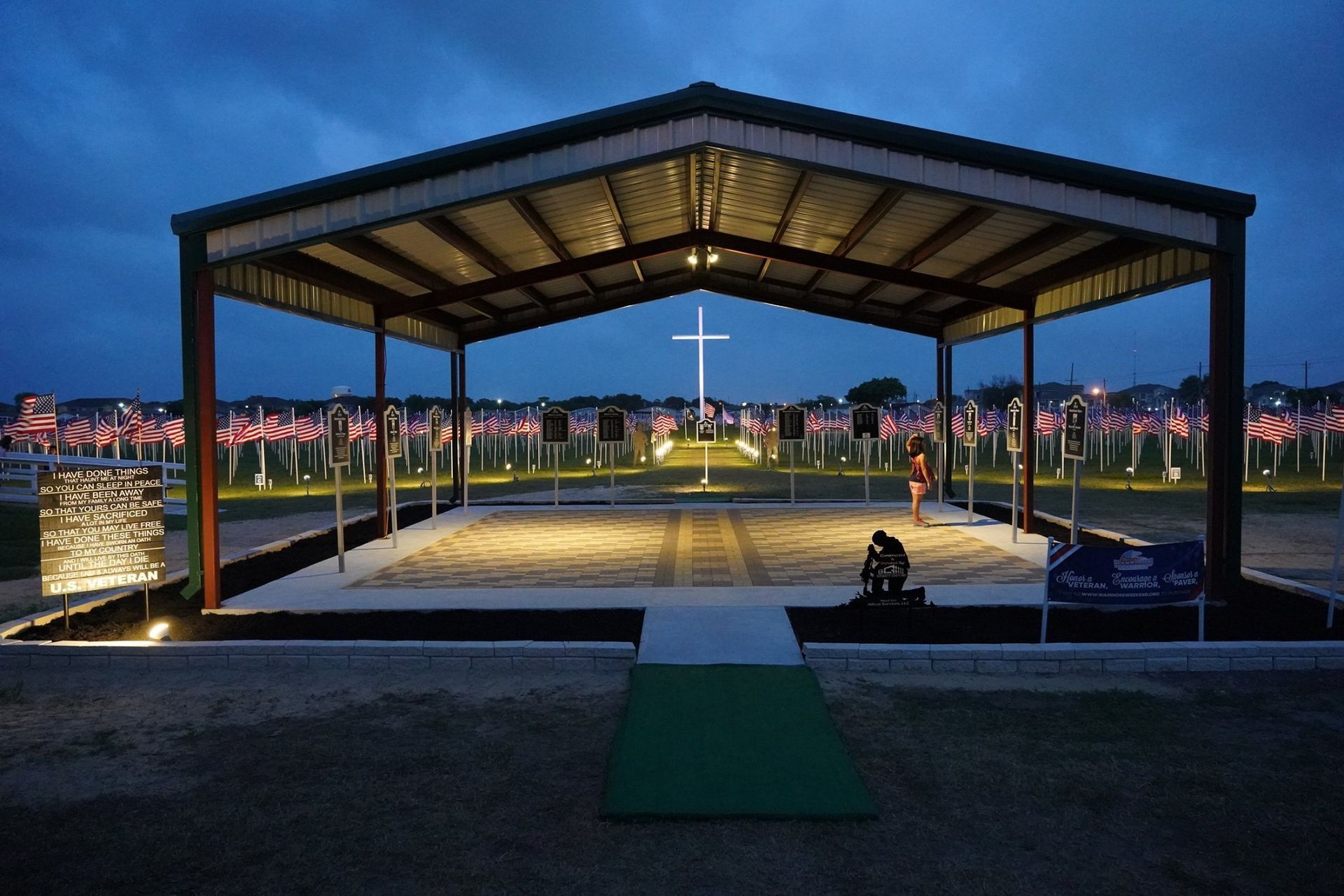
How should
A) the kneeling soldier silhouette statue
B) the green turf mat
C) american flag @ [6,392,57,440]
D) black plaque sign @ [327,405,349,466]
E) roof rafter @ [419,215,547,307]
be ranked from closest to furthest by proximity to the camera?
the green turf mat → the kneeling soldier silhouette statue → black plaque sign @ [327,405,349,466] → roof rafter @ [419,215,547,307] → american flag @ [6,392,57,440]

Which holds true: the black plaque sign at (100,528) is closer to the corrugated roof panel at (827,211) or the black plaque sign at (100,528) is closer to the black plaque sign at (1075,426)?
the corrugated roof panel at (827,211)

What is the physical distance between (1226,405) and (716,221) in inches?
330

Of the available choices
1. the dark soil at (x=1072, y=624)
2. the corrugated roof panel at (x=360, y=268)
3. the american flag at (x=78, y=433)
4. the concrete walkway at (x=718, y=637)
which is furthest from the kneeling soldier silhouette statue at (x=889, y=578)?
the american flag at (x=78, y=433)

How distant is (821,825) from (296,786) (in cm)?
309

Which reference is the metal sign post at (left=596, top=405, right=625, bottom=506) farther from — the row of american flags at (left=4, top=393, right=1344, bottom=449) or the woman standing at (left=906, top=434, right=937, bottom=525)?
the woman standing at (left=906, top=434, right=937, bottom=525)

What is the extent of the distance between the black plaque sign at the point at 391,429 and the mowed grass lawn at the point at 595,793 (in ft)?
22.9

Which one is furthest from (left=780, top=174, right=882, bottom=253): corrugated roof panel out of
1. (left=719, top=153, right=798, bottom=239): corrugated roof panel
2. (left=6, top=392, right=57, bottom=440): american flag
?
(left=6, top=392, right=57, bottom=440): american flag

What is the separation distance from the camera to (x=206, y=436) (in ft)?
29.8

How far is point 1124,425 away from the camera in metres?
39.9

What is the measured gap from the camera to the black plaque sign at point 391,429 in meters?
13.4

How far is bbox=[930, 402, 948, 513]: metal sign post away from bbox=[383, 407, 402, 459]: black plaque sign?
11.8 metres

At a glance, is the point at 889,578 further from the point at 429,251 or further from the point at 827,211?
the point at 429,251

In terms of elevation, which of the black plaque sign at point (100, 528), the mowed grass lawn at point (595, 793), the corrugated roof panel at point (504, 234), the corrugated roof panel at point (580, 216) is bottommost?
the mowed grass lawn at point (595, 793)

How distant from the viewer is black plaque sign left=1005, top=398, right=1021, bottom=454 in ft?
45.8
